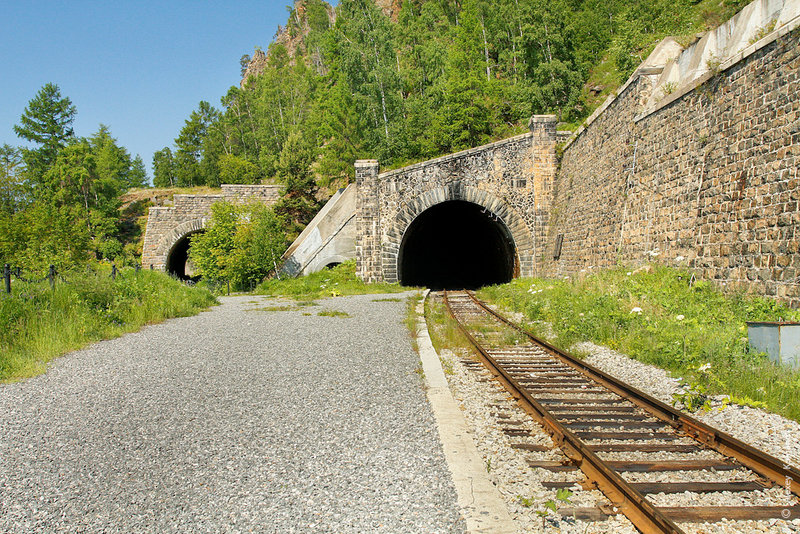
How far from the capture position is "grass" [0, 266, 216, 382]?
314 inches

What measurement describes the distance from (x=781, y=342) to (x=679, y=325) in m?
1.99

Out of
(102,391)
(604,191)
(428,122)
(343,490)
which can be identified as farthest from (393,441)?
(428,122)

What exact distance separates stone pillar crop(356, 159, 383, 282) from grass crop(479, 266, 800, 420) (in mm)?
10329

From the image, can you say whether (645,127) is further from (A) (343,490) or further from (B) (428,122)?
(B) (428,122)

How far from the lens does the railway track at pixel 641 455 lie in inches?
124

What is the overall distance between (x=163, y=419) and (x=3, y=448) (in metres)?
1.24

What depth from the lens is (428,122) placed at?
1425 inches

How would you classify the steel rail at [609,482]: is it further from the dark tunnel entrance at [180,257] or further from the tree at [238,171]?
the tree at [238,171]

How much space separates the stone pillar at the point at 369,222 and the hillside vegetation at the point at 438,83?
8.42 meters

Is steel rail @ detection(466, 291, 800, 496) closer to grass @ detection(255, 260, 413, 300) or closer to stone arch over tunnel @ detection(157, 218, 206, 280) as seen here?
grass @ detection(255, 260, 413, 300)

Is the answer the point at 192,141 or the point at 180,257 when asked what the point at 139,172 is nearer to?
the point at 192,141

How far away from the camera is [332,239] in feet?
79.7

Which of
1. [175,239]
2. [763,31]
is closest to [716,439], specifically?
[763,31]

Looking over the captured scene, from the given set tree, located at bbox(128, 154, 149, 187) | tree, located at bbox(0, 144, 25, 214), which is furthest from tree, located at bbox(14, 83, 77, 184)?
tree, located at bbox(128, 154, 149, 187)
